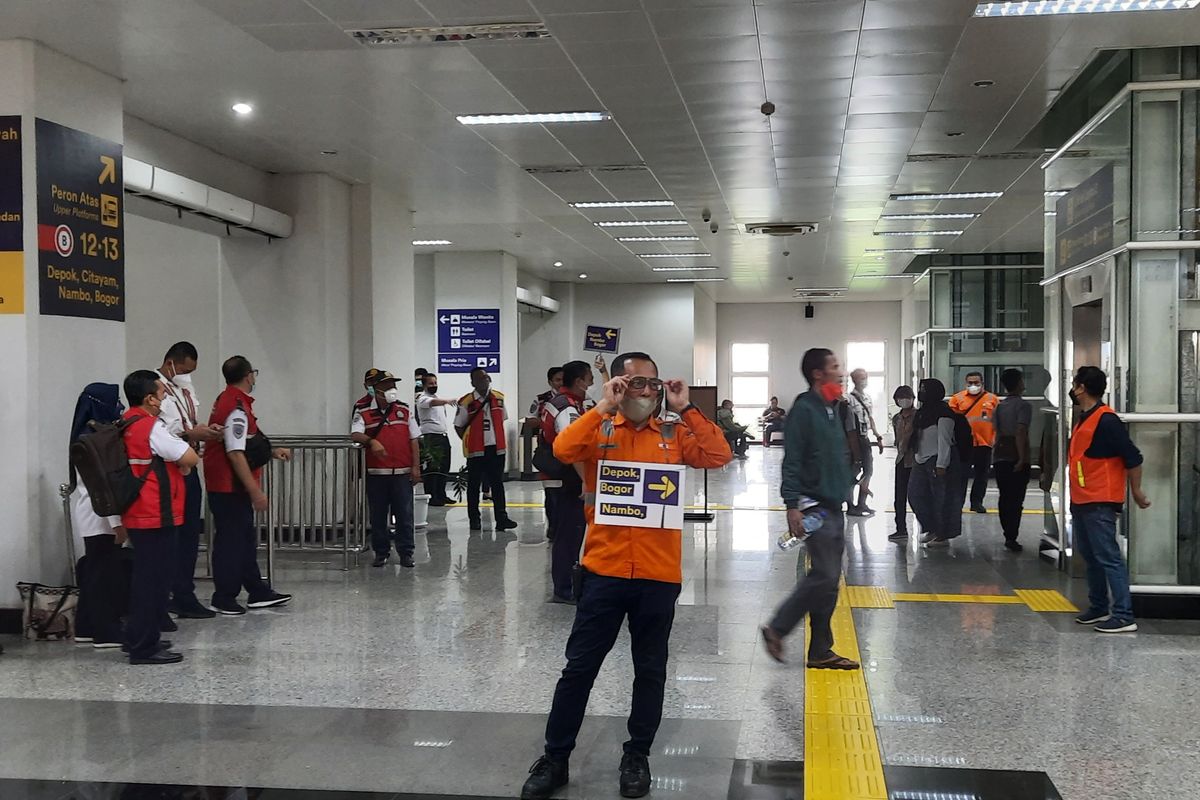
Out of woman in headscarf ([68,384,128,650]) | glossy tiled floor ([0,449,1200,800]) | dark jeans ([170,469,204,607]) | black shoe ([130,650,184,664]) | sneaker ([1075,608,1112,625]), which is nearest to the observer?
glossy tiled floor ([0,449,1200,800])

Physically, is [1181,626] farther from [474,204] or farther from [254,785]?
[474,204]

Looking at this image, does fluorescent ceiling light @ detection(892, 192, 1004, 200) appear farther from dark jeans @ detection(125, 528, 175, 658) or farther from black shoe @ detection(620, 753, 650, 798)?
black shoe @ detection(620, 753, 650, 798)

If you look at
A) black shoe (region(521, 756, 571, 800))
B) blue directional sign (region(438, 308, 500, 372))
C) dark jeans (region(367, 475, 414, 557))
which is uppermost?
blue directional sign (region(438, 308, 500, 372))

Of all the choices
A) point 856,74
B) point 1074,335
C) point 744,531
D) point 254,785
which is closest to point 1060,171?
point 1074,335

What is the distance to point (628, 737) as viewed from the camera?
4812 mm

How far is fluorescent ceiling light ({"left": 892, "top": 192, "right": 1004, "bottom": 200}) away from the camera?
13.1m

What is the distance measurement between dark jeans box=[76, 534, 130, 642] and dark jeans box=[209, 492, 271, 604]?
0.94m

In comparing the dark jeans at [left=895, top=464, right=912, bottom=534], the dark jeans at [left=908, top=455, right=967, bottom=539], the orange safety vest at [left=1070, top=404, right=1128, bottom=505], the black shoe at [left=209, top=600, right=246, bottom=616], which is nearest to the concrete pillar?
the black shoe at [left=209, top=600, right=246, bottom=616]

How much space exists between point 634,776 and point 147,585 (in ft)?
11.3

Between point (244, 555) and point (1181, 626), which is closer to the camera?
point (1181, 626)

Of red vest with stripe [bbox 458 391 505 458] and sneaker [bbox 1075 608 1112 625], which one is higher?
red vest with stripe [bbox 458 391 505 458]

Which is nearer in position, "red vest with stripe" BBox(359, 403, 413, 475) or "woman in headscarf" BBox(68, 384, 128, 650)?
"woman in headscarf" BBox(68, 384, 128, 650)

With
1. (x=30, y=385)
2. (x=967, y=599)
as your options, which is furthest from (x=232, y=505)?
(x=967, y=599)

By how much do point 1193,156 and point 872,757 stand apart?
506 centimetres
